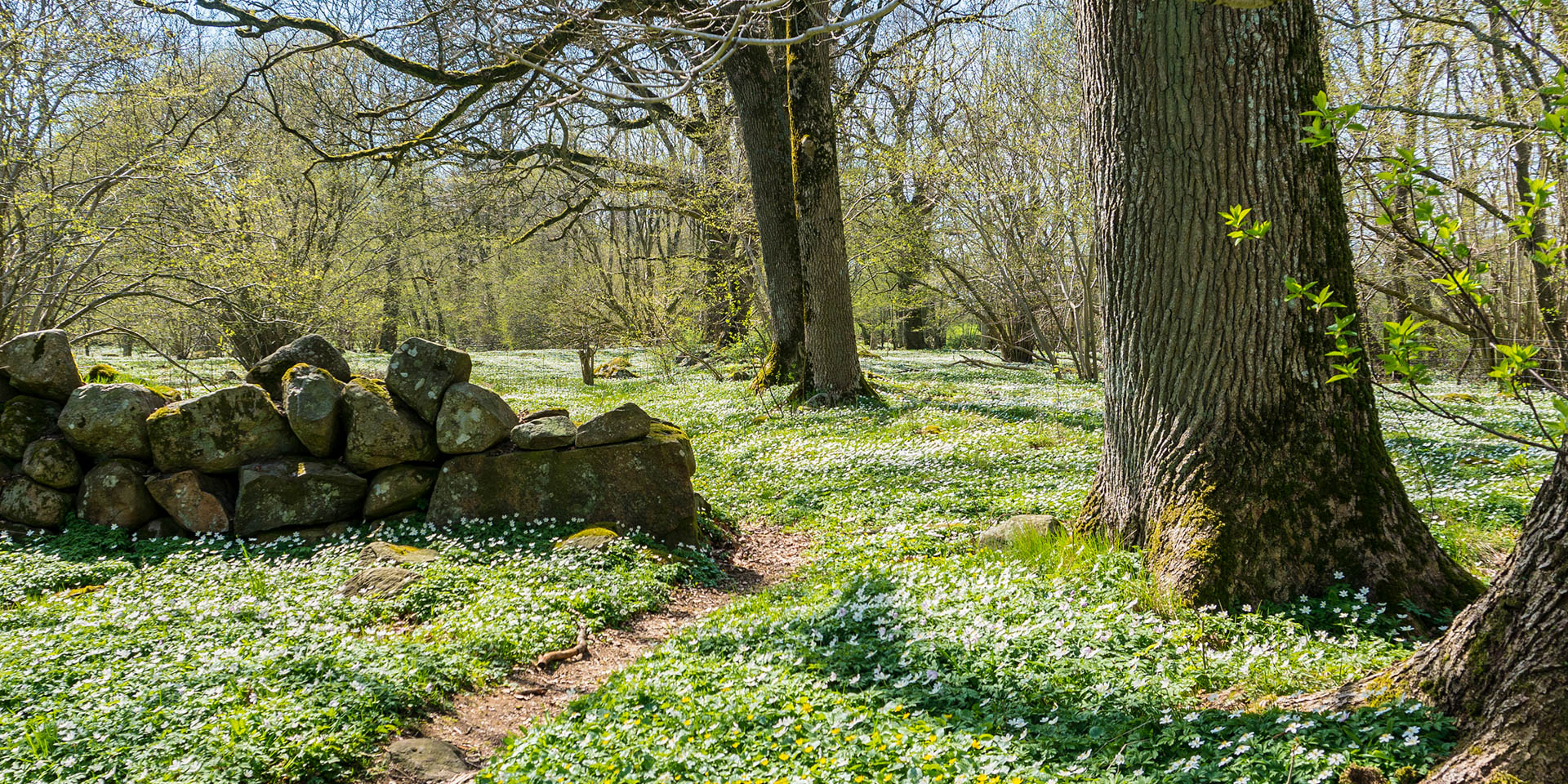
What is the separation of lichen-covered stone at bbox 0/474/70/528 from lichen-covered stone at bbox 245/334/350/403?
2046 mm

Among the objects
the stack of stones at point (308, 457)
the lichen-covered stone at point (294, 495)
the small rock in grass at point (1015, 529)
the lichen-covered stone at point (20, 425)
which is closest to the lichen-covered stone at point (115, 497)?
the stack of stones at point (308, 457)

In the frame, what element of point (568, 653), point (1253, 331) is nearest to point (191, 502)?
point (568, 653)

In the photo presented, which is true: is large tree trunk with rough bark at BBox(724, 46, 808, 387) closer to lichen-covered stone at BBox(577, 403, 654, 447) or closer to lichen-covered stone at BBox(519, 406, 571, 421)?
lichen-covered stone at BBox(519, 406, 571, 421)

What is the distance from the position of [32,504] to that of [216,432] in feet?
6.07

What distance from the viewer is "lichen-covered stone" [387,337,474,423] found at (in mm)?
8570

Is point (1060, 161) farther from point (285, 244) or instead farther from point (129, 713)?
point (285, 244)

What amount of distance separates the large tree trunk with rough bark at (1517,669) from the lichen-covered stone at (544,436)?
7.28 m

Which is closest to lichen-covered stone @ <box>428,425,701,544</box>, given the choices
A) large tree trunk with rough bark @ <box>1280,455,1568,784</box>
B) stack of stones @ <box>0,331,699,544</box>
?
stack of stones @ <box>0,331,699,544</box>

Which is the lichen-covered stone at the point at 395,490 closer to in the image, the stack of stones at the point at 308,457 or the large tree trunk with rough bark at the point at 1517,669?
A: the stack of stones at the point at 308,457

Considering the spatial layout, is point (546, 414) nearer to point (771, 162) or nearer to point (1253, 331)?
point (1253, 331)

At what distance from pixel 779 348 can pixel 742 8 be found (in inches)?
437

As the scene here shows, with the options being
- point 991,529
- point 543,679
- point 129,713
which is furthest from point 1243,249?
point 129,713

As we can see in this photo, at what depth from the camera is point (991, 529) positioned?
6.75 m

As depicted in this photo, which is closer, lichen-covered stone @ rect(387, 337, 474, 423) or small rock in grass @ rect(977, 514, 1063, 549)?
small rock in grass @ rect(977, 514, 1063, 549)
